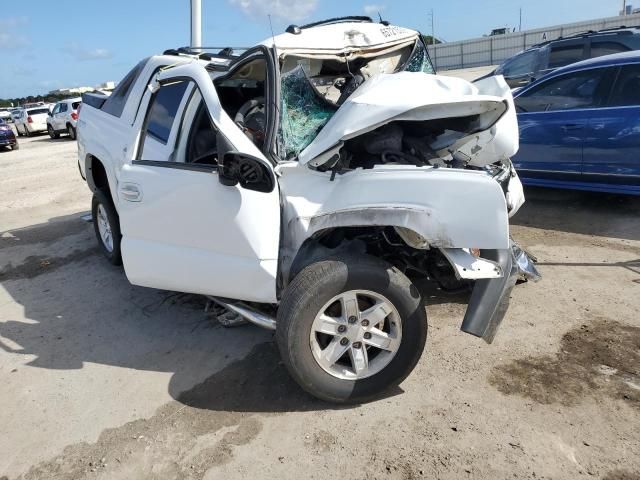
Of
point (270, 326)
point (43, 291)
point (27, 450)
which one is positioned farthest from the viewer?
point (43, 291)

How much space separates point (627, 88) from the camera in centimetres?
564

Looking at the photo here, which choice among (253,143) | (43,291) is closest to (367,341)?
(253,143)

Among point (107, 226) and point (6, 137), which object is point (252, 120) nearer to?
point (107, 226)

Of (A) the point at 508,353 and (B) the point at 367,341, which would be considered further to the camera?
(A) the point at 508,353

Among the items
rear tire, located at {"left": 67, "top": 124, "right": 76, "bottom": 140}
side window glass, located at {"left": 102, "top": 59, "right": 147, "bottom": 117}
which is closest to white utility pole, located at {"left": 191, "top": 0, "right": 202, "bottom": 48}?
side window glass, located at {"left": 102, "top": 59, "right": 147, "bottom": 117}

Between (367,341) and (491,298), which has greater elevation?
(491,298)

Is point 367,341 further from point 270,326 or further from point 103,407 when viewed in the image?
point 103,407

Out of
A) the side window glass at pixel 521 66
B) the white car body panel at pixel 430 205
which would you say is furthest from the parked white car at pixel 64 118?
the white car body panel at pixel 430 205

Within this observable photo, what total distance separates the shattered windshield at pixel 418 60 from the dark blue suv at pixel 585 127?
223cm

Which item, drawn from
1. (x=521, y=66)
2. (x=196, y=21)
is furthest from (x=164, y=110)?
(x=521, y=66)

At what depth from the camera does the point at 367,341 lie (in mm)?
3072

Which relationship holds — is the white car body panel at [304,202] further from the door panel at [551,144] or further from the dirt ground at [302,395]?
the door panel at [551,144]

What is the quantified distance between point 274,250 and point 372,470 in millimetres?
1312

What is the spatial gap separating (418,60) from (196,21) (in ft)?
19.3
